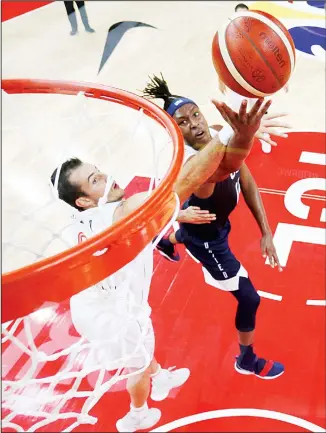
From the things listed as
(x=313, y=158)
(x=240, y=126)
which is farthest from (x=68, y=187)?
(x=313, y=158)

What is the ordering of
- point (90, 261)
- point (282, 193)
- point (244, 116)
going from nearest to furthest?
point (90, 261) < point (244, 116) < point (282, 193)

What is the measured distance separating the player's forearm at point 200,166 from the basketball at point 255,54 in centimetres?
13

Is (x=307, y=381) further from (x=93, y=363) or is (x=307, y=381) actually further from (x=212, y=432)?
(x=93, y=363)

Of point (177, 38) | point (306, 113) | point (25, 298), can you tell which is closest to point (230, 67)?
point (25, 298)

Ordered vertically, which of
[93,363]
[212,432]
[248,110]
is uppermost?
[248,110]

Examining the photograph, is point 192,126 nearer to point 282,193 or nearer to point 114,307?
point 114,307

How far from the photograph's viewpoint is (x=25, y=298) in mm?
900

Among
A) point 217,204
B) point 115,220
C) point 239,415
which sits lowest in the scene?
point 239,415

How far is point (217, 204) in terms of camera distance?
5.10ft

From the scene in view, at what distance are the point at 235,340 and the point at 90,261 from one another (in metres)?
0.91

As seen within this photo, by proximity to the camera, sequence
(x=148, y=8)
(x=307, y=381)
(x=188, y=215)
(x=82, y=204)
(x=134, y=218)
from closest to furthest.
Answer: (x=134, y=218) → (x=82, y=204) → (x=188, y=215) → (x=307, y=381) → (x=148, y=8)

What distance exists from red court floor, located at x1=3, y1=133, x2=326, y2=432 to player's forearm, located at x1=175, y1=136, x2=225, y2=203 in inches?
21.2

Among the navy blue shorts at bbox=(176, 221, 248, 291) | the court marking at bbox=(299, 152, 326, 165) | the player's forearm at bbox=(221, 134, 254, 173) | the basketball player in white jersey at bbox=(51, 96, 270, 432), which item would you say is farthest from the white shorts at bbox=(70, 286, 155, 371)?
the court marking at bbox=(299, 152, 326, 165)

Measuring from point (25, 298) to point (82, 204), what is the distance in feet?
1.76
